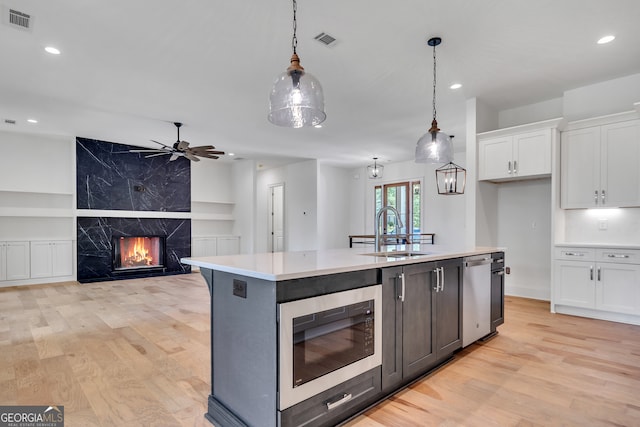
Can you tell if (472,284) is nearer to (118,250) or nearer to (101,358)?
(101,358)

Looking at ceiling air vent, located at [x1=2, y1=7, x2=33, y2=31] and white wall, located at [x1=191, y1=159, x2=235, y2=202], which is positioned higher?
ceiling air vent, located at [x1=2, y1=7, x2=33, y2=31]

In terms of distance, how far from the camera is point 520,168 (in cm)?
450

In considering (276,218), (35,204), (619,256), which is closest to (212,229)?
(276,218)

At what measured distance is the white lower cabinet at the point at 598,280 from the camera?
384 centimetres

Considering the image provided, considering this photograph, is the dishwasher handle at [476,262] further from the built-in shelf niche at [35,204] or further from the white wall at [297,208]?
the built-in shelf niche at [35,204]

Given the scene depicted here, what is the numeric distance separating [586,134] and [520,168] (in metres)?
0.81

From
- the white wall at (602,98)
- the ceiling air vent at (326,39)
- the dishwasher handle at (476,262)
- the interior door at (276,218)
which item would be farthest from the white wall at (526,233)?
the interior door at (276,218)

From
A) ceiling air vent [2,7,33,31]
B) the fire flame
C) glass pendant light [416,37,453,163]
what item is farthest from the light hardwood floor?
the fire flame

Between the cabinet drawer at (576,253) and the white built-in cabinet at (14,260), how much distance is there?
8.88 metres

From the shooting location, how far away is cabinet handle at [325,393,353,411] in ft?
5.86

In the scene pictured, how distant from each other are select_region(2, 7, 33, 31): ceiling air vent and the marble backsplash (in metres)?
4.50

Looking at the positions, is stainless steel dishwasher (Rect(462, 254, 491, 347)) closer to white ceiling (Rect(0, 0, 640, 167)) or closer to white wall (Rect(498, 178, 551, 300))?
white wall (Rect(498, 178, 551, 300))

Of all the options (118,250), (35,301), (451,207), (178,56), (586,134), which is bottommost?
(35,301)

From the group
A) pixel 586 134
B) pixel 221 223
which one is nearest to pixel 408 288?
pixel 586 134
